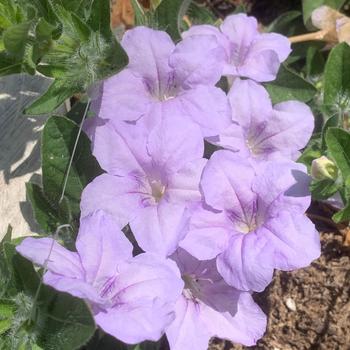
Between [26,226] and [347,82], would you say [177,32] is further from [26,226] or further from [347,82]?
[26,226]

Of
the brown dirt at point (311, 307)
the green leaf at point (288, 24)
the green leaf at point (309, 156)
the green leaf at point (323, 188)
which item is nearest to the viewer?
the green leaf at point (323, 188)

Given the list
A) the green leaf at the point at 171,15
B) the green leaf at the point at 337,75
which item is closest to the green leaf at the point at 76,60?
the green leaf at the point at 171,15

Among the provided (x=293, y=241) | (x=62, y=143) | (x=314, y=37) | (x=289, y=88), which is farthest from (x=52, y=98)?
(x=314, y=37)

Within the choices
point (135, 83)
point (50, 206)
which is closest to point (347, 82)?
point (135, 83)

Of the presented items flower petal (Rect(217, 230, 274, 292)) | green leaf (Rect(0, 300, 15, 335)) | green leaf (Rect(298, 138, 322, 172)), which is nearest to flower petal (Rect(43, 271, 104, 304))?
green leaf (Rect(0, 300, 15, 335))

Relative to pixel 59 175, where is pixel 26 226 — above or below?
below

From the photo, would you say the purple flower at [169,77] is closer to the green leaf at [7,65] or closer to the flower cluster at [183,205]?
the flower cluster at [183,205]

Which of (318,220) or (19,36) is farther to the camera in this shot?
(318,220)
